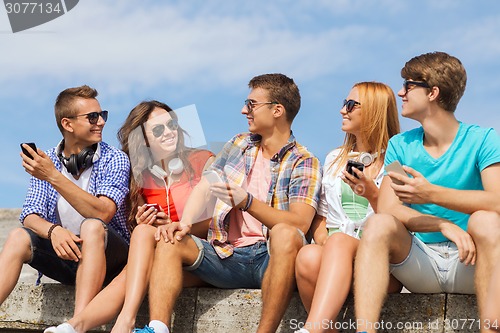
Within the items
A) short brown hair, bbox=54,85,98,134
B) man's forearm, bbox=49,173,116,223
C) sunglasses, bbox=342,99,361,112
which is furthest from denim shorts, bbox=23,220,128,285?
sunglasses, bbox=342,99,361,112

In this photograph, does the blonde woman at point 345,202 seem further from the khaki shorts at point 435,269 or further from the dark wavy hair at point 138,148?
the dark wavy hair at point 138,148

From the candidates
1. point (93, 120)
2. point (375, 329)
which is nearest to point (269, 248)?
point (375, 329)

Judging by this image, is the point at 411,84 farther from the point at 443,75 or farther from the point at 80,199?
the point at 80,199

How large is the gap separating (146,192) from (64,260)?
0.72 m

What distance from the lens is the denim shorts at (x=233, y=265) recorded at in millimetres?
5141

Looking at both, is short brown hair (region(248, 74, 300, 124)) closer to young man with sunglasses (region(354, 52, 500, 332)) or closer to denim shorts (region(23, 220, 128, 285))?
young man with sunglasses (region(354, 52, 500, 332))

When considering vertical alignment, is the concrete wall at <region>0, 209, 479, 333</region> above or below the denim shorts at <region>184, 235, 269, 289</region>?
below

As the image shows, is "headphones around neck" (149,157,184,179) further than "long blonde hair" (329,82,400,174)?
Yes

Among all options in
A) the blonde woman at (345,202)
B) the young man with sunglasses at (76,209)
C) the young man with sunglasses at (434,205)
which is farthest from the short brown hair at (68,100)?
the young man with sunglasses at (434,205)

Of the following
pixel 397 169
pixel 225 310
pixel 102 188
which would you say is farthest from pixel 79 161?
pixel 397 169

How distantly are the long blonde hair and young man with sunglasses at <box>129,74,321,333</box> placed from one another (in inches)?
14.8

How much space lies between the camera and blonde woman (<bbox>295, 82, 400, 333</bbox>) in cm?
439

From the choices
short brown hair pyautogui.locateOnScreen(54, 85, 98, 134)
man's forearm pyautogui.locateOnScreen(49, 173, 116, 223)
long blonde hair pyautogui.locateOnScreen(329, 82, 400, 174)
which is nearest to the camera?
man's forearm pyautogui.locateOnScreen(49, 173, 116, 223)

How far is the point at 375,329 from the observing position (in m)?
4.23
